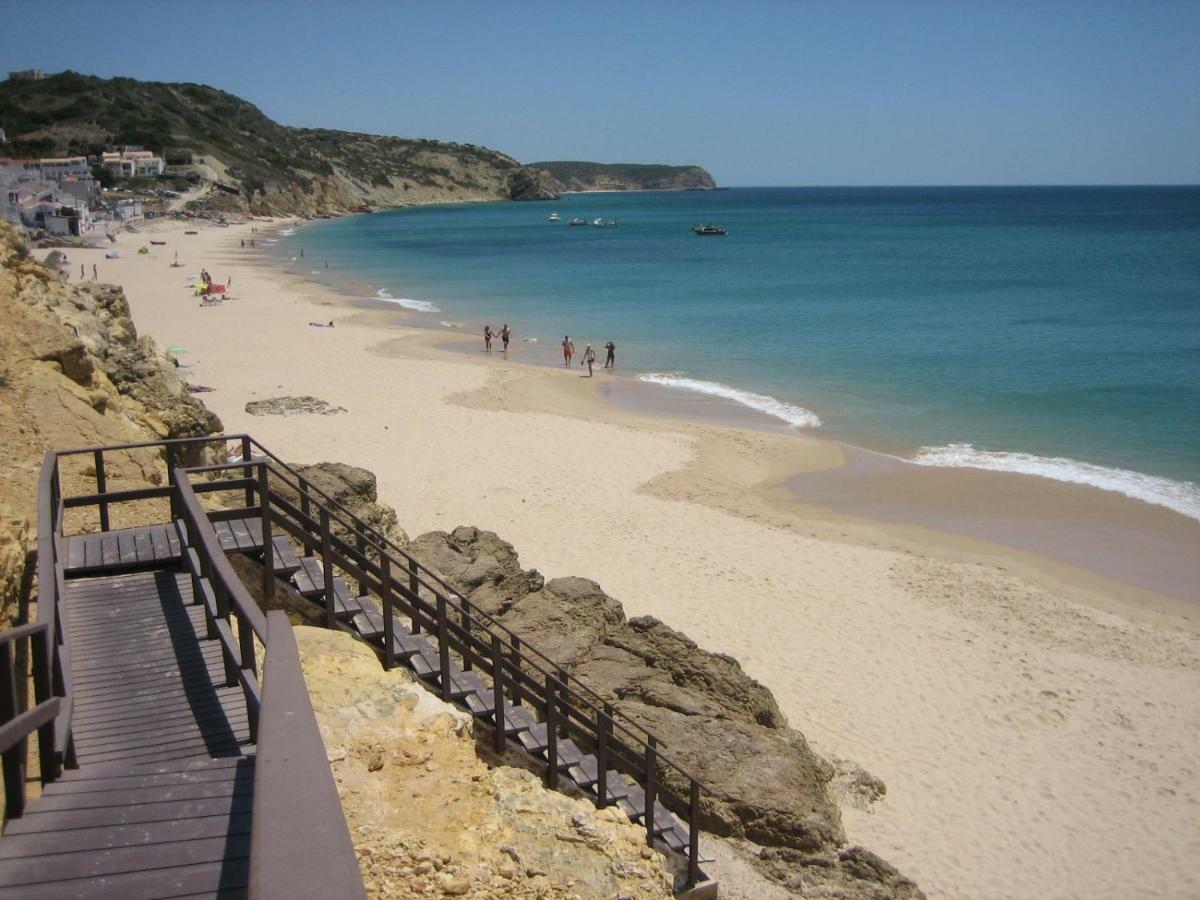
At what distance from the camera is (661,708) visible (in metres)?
9.62

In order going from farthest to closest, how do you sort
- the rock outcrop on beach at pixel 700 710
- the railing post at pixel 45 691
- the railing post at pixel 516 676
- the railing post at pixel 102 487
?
1. the rock outcrop on beach at pixel 700 710
2. the railing post at pixel 102 487
3. the railing post at pixel 516 676
4. the railing post at pixel 45 691

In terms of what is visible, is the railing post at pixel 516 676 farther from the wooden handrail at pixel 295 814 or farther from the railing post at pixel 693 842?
the wooden handrail at pixel 295 814

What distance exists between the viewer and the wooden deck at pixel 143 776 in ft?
12.3

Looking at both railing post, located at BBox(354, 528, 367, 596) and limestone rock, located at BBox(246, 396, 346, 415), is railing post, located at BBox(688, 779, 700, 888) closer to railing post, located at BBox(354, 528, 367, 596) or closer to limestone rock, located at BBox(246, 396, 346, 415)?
railing post, located at BBox(354, 528, 367, 596)

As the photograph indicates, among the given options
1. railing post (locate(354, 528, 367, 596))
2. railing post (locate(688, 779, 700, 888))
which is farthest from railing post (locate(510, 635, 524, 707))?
railing post (locate(688, 779, 700, 888))

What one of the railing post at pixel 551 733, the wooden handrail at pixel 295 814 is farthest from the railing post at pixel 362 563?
the wooden handrail at pixel 295 814

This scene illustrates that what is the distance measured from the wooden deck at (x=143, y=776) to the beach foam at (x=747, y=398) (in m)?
22.5

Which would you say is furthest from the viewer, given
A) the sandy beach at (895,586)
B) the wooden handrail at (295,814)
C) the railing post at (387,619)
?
the sandy beach at (895,586)

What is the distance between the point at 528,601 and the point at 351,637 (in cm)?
382

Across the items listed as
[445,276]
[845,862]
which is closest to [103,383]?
[845,862]

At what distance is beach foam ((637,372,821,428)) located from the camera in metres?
28.1

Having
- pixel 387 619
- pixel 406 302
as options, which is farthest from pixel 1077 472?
pixel 406 302

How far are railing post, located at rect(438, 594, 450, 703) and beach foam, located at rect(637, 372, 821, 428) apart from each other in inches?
821

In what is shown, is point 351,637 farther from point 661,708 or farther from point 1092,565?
point 1092,565
